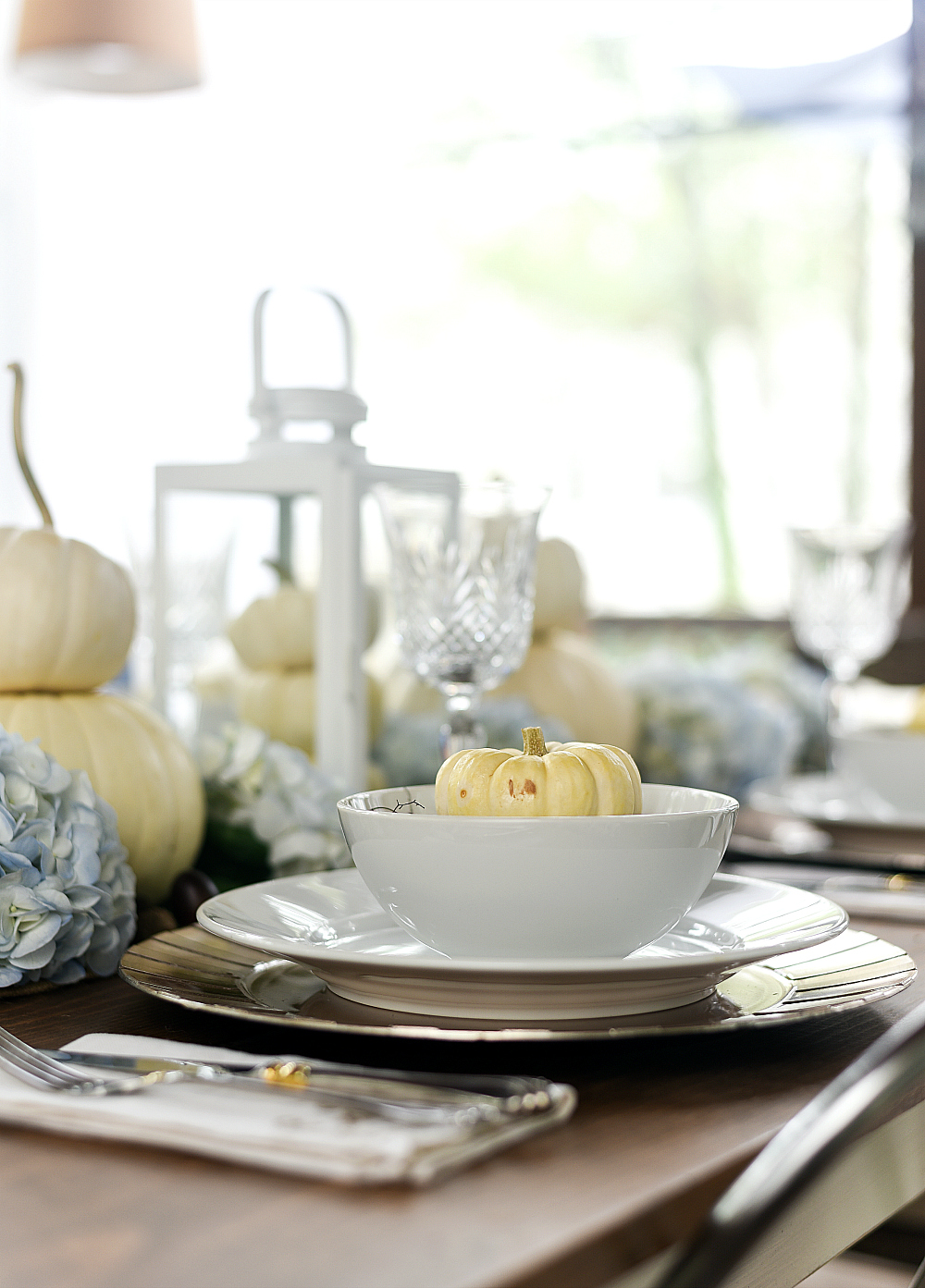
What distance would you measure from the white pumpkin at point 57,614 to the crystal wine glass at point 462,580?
0.65ft

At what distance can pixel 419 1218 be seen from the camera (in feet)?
1.20

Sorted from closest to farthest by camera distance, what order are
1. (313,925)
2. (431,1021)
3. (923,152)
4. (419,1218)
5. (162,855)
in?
1. (419,1218)
2. (431,1021)
3. (313,925)
4. (162,855)
5. (923,152)

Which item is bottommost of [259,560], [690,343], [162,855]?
[162,855]

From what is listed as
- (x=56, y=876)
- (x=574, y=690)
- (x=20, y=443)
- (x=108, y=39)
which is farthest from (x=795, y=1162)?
(x=108, y=39)

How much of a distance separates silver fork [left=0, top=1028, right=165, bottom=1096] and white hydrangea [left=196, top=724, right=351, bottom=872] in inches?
13.8

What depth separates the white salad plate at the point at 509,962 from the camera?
1.64ft

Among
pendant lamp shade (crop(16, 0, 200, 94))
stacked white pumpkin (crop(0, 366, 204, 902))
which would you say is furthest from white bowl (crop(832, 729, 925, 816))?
pendant lamp shade (crop(16, 0, 200, 94))

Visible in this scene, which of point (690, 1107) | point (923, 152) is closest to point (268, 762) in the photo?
point (690, 1107)

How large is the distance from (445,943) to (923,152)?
227cm

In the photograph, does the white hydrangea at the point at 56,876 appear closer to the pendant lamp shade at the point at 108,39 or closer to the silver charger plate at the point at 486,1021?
the silver charger plate at the point at 486,1021

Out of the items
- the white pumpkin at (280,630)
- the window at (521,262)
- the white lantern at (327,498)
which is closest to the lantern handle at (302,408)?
the white lantern at (327,498)

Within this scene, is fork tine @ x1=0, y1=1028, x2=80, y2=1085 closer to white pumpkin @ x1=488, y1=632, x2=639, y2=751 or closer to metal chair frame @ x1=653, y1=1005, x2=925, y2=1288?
metal chair frame @ x1=653, y1=1005, x2=925, y2=1288

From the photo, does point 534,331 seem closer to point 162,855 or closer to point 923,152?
point 923,152

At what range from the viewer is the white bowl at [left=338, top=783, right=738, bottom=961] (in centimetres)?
52
